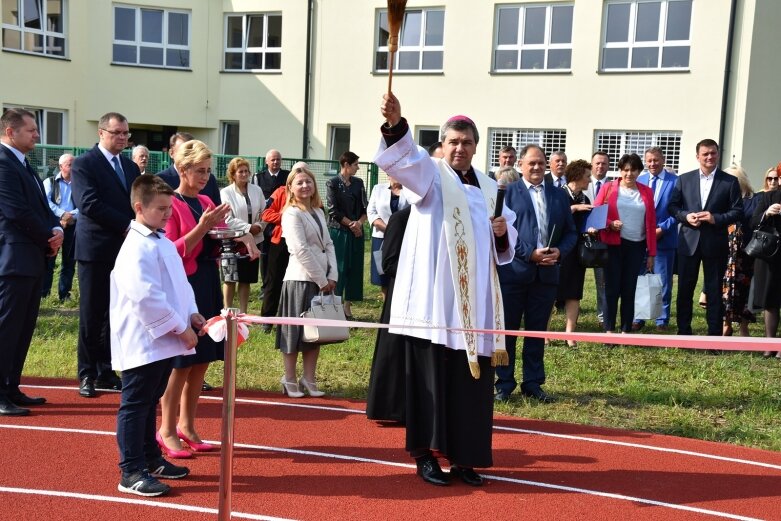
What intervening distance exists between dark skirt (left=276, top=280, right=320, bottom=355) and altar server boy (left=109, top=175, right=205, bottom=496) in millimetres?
2415

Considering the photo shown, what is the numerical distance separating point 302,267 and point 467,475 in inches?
107

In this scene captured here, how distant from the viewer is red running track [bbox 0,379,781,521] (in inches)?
206

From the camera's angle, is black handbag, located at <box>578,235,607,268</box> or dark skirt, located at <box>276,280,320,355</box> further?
black handbag, located at <box>578,235,607,268</box>

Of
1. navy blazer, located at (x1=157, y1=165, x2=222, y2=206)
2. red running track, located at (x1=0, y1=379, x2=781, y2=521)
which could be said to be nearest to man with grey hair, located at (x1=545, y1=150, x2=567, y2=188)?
red running track, located at (x1=0, y1=379, x2=781, y2=521)

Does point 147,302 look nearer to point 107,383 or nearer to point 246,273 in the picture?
point 107,383

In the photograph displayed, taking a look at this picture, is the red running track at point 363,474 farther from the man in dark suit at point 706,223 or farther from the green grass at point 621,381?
the man in dark suit at point 706,223

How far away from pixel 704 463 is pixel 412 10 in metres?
20.3

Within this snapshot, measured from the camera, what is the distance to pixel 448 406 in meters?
5.70

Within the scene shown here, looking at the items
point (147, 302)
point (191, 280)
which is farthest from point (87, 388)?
point (147, 302)

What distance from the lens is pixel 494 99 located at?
24.0 m

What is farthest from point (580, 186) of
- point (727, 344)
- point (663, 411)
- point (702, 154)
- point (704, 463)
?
point (727, 344)

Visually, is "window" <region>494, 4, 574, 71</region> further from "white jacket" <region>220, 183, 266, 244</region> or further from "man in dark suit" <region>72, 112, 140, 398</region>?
"man in dark suit" <region>72, 112, 140, 398</region>

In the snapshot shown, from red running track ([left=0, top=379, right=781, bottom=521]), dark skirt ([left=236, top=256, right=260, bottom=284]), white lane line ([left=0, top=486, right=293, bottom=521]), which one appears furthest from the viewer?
dark skirt ([left=236, top=256, right=260, bottom=284])

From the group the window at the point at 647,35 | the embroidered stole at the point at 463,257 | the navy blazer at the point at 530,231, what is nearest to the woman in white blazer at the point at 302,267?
the navy blazer at the point at 530,231
